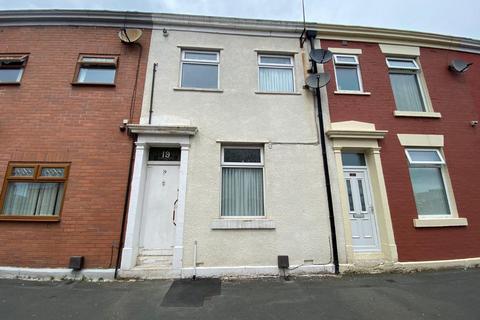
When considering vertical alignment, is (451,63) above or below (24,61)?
above

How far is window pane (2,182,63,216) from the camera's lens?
518 centimetres

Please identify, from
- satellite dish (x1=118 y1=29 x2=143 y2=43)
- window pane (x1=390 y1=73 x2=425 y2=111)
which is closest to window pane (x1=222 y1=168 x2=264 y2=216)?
satellite dish (x1=118 y1=29 x2=143 y2=43)

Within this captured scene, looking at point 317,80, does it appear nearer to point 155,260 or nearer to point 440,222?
point 440,222

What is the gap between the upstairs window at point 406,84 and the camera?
6793 millimetres

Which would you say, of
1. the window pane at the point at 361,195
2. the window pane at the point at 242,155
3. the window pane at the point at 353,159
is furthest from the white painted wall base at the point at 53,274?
the window pane at the point at 353,159

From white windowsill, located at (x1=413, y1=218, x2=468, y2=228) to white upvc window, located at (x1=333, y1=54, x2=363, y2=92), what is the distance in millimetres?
3739

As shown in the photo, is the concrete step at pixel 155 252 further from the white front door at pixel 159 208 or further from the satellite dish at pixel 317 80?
the satellite dish at pixel 317 80

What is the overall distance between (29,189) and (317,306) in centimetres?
646

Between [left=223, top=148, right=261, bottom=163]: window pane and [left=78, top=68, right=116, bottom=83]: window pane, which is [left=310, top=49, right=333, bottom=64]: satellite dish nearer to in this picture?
[left=223, top=148, right=261, bottom=163]: window pane

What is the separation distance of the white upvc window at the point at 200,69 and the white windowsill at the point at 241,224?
355 centimetres

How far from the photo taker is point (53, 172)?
5.32 m

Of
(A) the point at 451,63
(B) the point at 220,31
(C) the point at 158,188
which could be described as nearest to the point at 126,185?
(C) the point at 158,188

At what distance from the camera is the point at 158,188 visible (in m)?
5.58

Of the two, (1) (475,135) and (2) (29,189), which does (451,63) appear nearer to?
(1) (475,135)
